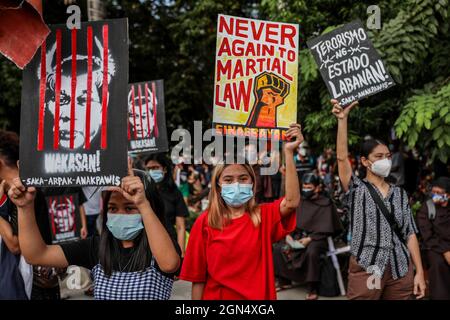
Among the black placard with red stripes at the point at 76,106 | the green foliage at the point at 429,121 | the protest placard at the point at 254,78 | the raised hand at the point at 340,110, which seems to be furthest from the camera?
the green foliage at the point at 429,121

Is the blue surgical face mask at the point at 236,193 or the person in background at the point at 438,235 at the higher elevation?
the blue surgical face mask at the point at 236,193

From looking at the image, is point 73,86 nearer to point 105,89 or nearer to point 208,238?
point 105,89

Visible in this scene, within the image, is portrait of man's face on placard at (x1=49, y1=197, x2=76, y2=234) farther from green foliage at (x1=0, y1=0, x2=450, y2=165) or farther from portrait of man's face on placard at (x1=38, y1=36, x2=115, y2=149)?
portrait of man's face on placard at (x1=38, y1=36, x2=115, y2=149)

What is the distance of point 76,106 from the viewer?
103 inches

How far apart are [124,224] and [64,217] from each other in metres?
3.51

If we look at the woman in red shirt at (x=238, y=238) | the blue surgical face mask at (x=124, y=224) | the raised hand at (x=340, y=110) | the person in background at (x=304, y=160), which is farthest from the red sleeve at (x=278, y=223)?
the person in background at (x=304, y=160)

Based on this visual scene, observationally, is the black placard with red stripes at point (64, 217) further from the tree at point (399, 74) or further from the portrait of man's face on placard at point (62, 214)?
the tree at point (399, 74)

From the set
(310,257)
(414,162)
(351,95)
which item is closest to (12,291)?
(351,95)

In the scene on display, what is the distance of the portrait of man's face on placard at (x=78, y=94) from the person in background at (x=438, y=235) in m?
4.33

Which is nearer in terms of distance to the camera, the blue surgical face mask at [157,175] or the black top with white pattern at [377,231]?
the black top with white pattern at [377,231]

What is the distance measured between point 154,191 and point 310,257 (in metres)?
4.52

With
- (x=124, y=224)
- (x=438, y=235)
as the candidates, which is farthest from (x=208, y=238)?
(x=438, y=235)

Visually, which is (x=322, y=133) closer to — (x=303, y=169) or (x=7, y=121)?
(x=303, y=169)

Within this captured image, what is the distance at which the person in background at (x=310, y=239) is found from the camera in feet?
22.8
